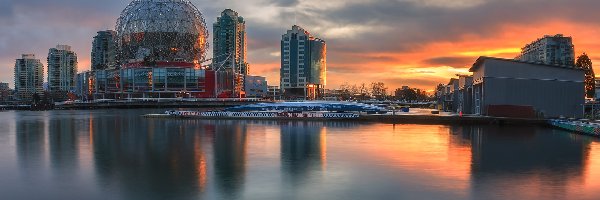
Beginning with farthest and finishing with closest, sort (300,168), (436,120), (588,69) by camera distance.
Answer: (588,69)
(436,120)
(300,168)

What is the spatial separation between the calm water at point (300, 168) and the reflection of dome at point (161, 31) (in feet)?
350

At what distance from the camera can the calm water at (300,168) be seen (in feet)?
58.2

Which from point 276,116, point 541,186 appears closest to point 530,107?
point 276,116

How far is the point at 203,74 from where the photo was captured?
155 metres

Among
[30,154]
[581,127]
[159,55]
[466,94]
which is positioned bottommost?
[30,154]

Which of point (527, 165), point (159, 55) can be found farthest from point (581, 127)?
point (159, 55)

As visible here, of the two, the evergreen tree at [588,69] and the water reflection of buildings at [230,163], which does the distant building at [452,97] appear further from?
the water reflection of buildings at [230,163]

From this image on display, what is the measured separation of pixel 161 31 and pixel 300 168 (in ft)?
410

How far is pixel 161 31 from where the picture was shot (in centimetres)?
14062

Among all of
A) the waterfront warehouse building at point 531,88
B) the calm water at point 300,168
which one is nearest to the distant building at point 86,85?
the waterfront warehouse building at point 531,88

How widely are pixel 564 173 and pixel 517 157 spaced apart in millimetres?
5112

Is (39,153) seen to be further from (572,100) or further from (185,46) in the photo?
(185,46)

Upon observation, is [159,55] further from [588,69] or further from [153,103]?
[588,69]

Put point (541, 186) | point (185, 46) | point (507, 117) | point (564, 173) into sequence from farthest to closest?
point (185, 46) → point (507, 117) → point (564, 173) → point (541, 186)
